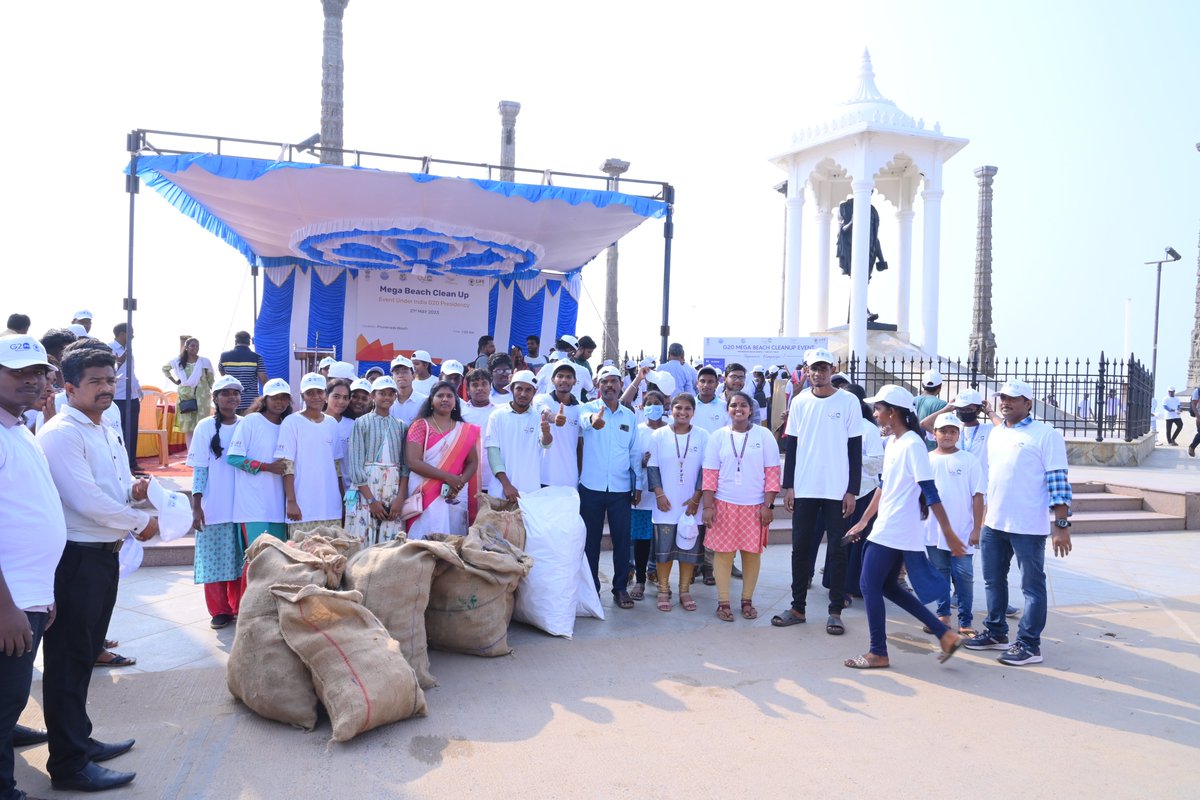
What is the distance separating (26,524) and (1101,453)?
15396 mm

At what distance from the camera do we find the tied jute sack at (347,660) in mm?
3547

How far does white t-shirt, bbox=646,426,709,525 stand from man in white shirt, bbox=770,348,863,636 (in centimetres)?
66

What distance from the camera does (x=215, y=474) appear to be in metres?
→ 5.17

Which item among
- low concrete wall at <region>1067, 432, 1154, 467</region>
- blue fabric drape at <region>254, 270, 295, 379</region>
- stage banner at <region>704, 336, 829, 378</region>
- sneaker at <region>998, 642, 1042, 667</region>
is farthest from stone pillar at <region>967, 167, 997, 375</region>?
sneaker at <region>998, 642, 1042, 667</region>

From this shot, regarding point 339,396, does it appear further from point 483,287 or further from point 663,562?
point 483,287

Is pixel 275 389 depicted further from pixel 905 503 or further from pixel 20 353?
pixel 905 503

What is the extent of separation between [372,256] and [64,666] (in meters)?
10.0

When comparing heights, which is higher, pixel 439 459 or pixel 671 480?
pixel 439 459

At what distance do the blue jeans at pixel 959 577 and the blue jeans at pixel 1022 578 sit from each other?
25 cm

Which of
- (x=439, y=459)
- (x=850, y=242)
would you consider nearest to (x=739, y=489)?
(x=439, y=459)

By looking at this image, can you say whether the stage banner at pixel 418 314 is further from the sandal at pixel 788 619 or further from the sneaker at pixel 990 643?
the sneaker at pixel 990 643

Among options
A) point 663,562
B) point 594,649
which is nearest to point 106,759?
point 594,649

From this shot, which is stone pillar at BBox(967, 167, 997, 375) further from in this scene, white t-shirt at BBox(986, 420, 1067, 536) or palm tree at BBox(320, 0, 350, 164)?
white t-shirt at BBox(986, 420, 1067, 536)

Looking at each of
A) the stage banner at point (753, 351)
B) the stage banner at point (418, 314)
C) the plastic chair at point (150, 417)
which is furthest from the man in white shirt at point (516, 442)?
the stage banner at point (753, 351)
